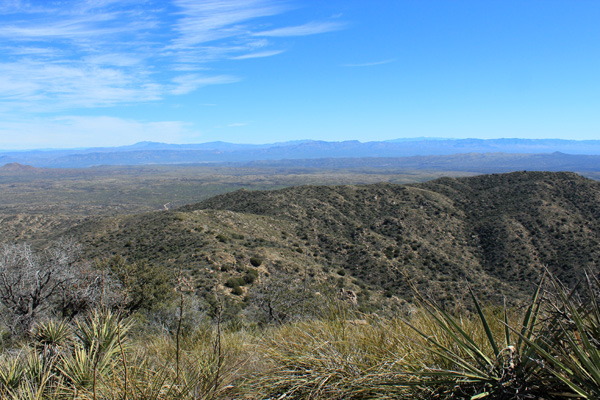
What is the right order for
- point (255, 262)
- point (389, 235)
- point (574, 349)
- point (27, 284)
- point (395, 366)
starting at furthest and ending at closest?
point (389, 235) → point (255, 262) → point (27, 284) → point (395, 366) → point (574, 349)

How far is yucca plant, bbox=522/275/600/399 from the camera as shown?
1857 mm

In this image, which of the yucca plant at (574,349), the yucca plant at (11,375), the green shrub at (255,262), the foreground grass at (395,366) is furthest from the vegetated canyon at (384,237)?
the yucca plant at (574,349)

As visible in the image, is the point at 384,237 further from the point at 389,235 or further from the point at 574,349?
the point at 574,349

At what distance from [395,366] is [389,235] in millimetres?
35117

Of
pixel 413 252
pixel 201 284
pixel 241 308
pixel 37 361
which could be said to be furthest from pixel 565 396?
pixel 413 252

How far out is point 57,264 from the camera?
13141 millimetres

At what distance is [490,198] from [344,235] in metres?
22.0

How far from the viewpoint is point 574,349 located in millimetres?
1932

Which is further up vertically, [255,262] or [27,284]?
[27,284]

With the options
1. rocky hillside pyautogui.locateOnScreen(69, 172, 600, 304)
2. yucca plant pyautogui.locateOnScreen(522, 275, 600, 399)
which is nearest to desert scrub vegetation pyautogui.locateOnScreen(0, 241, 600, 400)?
yucca plant pyautogui.locateOnScreen(522, 275, 600, 399)

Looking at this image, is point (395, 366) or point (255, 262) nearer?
point (395, 366)

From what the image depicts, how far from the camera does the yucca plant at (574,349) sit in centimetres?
186

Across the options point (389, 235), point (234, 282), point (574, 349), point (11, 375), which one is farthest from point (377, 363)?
point (389, 235)

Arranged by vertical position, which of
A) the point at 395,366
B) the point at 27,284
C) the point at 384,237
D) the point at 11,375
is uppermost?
the point at 395,366
